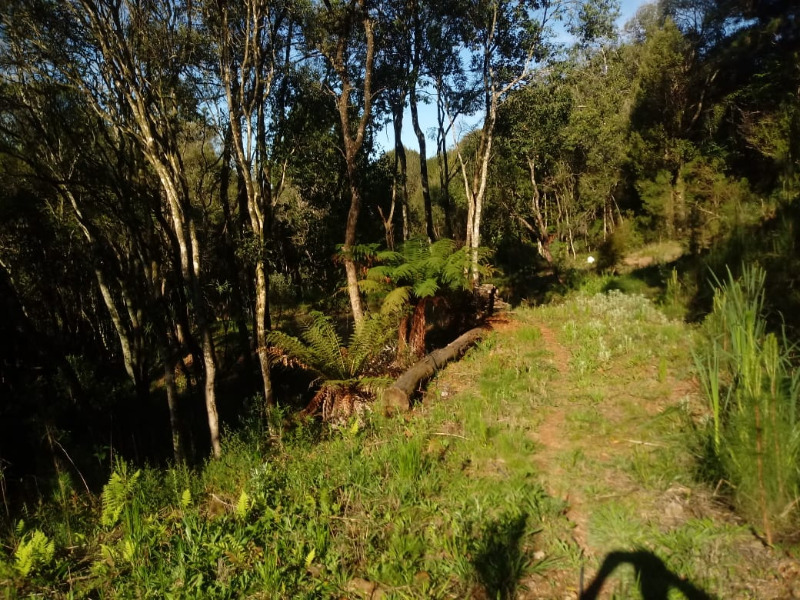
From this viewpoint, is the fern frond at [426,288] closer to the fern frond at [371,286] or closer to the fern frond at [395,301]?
the fern frond at [395,301]

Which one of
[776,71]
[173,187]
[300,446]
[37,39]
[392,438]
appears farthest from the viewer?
[776,71]

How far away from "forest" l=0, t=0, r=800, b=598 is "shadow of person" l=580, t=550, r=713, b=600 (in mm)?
57

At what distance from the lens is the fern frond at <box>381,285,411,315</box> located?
7.08 meters

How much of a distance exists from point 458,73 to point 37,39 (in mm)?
11092

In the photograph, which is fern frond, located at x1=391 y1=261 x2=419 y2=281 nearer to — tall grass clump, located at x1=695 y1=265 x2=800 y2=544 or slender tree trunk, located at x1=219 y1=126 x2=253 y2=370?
slender tree trunk, located at x1=219 y1=126 x2=253 y2=370

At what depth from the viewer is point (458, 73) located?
47.0ft

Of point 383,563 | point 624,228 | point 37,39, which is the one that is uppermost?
point 37,39

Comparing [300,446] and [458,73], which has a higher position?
[458,73]

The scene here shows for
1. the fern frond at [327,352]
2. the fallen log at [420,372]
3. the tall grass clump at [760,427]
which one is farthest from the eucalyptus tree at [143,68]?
the tall grass clump at [760,427]

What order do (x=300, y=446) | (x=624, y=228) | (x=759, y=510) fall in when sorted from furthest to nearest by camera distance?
(x=624, y=228)
(x=300, y=446)
(x=759, y=510)

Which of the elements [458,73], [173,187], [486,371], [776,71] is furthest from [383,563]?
[776,71]

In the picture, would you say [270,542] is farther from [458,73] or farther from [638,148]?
[638,148]

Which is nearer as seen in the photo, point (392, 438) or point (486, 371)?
point (392, 438)

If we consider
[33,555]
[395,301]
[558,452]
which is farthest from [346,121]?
[33,555]
